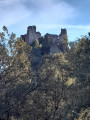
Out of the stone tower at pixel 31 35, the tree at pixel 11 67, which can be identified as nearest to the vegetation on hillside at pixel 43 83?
the tree at pixel 11 67

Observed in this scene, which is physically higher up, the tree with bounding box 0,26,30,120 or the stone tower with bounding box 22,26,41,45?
the stone tower with bounding box 22,26,41,45

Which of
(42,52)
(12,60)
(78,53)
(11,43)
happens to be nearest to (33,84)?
(12,60)

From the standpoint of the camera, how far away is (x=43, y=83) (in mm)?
12539

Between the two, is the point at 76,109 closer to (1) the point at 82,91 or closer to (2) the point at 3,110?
(1) the point at 82,91

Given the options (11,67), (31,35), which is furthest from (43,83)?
(31,35)

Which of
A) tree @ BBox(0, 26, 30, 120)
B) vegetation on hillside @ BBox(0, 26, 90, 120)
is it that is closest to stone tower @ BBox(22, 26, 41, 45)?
vegetation on hillside @ BBox(0, 26, 90, 120)

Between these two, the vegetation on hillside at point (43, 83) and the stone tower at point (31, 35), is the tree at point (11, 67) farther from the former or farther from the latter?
the stone tower at point (31, 35)

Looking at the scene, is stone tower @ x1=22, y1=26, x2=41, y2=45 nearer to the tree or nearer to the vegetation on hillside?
the vegetation on hillside

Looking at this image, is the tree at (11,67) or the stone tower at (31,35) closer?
the tree at (11,67)

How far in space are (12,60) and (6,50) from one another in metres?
0.74

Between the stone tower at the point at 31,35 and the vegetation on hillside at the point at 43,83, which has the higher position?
the stone tower at the point at 31,35

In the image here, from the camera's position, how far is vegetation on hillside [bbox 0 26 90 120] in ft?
32.0

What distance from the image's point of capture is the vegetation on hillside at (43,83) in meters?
9.77

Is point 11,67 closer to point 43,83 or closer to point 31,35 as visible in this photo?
point 43,83
